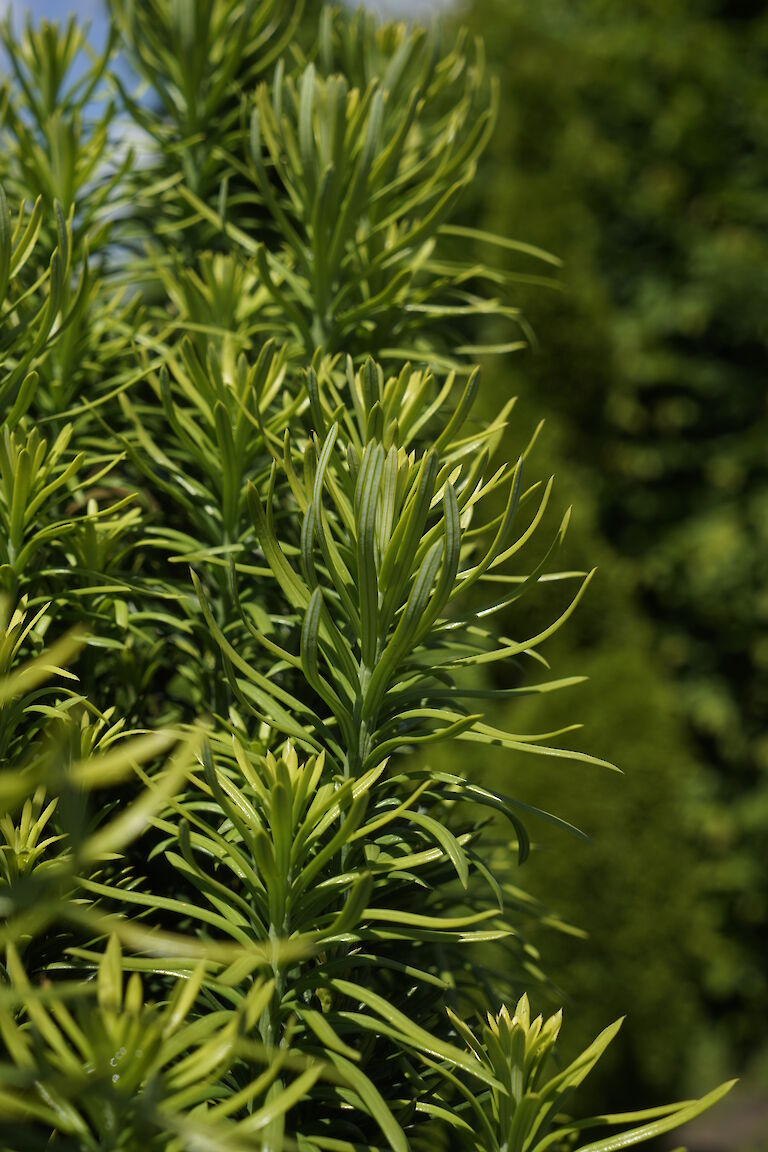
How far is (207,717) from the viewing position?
620 millimetres

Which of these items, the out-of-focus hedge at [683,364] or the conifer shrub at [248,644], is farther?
the out-of-focus hedge at [683,364]

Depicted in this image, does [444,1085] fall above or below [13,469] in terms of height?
below

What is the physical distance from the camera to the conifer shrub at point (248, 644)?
14.8 inches

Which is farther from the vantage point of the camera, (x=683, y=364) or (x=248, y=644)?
(x=683, y=364)

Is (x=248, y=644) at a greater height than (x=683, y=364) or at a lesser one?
greater

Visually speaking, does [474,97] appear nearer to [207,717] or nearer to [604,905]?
[207,717]

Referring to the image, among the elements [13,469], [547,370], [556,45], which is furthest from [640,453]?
[13,469]

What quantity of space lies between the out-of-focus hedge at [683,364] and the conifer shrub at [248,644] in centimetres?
389

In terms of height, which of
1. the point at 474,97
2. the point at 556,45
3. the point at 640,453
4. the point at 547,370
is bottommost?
the point at 640,453

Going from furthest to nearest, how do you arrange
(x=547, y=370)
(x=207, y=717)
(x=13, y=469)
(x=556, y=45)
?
(x=556, y=45)
(x=547, y=370)
(x=207, y=717)
(x=13, y=469)

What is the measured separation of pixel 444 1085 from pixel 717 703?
16.9 ft

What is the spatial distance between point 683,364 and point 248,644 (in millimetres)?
5366

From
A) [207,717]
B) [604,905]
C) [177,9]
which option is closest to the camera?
[207,717]

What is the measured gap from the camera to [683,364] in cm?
549
